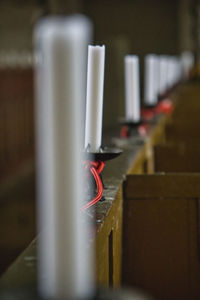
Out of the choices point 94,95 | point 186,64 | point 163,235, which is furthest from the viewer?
point 186,64

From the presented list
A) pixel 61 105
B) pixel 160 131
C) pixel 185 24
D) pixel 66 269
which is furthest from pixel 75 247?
pixel 185 24

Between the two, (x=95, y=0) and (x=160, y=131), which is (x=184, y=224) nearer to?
(x=160, y=131)

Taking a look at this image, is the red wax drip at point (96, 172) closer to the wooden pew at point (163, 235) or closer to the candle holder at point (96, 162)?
the candle holder at point (96, 162)

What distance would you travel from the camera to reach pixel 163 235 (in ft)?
6.66

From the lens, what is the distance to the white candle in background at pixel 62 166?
64 cm

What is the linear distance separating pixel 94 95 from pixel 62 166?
0.89 metres

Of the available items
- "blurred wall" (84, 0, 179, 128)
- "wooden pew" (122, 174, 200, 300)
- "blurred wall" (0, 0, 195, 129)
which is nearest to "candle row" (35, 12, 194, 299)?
"wooden pew" (122, 174, 200, 300)

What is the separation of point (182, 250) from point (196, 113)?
3.12m

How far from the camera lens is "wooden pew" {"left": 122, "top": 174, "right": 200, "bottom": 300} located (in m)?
2.00

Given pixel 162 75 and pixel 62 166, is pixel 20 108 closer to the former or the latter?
pixel 162 75

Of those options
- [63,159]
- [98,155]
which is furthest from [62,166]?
[98,155]

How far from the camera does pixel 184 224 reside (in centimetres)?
203

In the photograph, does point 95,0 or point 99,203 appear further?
point 95,0

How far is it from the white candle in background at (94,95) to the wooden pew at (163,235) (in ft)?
1.89
